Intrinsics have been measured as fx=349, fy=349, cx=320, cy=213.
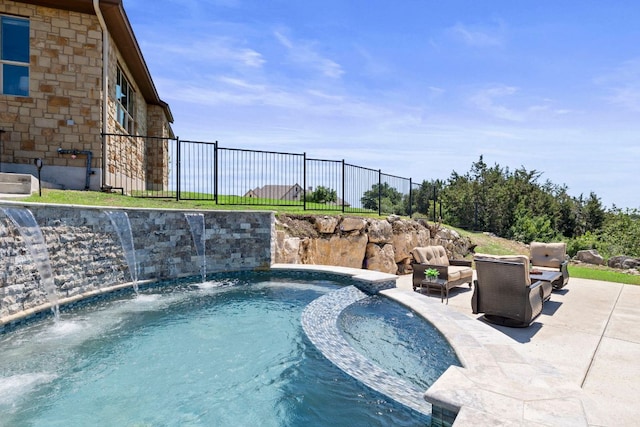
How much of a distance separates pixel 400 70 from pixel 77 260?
9.73m

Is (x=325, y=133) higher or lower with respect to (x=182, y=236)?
higher

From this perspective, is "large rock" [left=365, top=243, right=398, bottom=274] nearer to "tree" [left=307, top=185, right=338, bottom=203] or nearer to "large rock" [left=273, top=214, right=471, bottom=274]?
"large rock" [left=273, top=214, right=471, bottom=274]

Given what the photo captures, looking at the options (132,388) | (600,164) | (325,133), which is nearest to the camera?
(132,388)

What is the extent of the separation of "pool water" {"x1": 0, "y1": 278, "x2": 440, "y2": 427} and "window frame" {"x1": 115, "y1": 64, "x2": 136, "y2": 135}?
836cm

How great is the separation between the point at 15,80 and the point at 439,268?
11.0m

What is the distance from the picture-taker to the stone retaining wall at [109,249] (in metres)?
4.37

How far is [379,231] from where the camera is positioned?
35.0 feet

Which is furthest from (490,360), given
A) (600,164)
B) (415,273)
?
(600,164)

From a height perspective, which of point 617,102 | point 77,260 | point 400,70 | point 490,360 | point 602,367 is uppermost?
point 400,70

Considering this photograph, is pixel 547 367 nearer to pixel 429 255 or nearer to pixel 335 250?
pixel 429 255

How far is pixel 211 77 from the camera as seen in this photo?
33.5 feet

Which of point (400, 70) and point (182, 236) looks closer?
point (182, 236)

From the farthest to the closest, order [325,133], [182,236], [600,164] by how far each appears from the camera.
Answer: [600,164] → [325,133] → [182,236]

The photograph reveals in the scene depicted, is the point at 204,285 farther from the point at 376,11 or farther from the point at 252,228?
the point at 376,11
